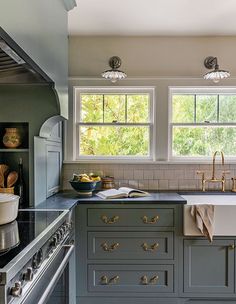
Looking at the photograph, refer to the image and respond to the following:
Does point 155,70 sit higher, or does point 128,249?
point 155,70

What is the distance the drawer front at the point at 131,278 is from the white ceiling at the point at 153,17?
6.76 feet

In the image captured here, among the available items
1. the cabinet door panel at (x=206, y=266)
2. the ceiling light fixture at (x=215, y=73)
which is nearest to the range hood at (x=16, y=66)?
the ceiling light fixture at (x=215, y=73)

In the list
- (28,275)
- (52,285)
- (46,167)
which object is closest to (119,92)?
(46,167)

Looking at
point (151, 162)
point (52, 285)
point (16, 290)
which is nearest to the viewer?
point (16, 290)

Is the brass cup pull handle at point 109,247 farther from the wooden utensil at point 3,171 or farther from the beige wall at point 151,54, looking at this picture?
the beige wall at point 151,54

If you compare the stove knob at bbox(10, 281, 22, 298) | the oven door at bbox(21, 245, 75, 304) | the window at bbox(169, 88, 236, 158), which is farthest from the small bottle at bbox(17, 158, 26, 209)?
the window at bbox(169, 88, 236, 158)

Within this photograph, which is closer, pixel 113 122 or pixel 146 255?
pixel 146 255

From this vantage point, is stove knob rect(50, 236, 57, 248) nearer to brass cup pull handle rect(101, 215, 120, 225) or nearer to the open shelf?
brass cup pull handle rect(101, 215, 120, 225)

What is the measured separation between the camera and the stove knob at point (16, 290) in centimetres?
91

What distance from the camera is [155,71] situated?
291 centimetres

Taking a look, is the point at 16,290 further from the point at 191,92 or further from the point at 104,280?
the point at 191,92

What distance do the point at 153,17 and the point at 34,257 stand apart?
2187mm

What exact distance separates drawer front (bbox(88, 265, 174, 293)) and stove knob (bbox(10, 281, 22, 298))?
1.41 meters

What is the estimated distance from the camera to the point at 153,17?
2.53m
